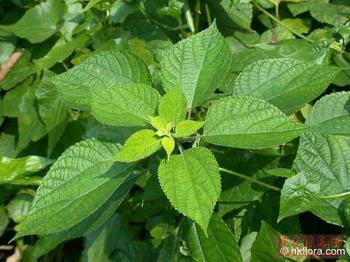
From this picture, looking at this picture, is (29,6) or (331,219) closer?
(331,219)

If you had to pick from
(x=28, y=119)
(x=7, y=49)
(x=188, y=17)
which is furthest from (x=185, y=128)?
(x=7, y=49)

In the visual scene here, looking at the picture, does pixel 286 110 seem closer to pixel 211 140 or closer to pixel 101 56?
pixel 211 140

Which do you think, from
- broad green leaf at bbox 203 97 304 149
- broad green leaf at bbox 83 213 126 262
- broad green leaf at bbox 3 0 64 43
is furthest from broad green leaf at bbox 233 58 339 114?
broad green leaf at bbox 3 0 64 43

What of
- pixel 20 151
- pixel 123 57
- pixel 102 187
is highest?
pixel 123 57

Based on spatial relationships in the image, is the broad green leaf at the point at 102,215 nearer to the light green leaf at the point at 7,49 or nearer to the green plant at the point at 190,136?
the green plant at the point at 190,136

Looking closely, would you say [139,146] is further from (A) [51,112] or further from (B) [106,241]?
(A) [51,112]

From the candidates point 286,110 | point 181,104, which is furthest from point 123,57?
point 286,110

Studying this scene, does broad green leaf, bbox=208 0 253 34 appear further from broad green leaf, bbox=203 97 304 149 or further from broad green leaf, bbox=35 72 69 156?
broad green leaf, bbox=203 97 304 149
